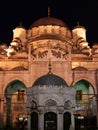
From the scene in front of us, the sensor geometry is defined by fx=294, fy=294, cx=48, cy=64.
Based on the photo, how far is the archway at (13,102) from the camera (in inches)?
1139

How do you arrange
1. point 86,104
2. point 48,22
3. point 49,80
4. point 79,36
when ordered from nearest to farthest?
point 49,80, point 86,104, point 48,22, point 79,36

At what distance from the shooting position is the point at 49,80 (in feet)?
52.9

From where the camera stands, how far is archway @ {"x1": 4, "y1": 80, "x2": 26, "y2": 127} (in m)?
28.9

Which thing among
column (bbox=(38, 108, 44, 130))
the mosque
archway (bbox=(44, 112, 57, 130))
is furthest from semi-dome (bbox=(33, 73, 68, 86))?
archway (bbox=(44, 112, 57, 130))

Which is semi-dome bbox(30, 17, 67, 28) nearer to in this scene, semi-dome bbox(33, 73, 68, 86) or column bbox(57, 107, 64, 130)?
semi-dome bbox(33, 73, 68, 86)

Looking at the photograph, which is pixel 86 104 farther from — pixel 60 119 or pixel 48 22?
pixel 60 119

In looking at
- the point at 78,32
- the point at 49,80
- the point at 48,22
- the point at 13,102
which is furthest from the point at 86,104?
the point at 49,80

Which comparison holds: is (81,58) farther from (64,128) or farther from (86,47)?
(64,128)

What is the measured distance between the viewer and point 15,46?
37438 millimetres

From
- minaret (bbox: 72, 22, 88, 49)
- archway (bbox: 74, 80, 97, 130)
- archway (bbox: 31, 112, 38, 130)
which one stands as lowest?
archway (bbox: 31, 112, 38, 130)

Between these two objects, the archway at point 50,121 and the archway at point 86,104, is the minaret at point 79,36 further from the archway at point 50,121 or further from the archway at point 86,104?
the archway at point 50,121

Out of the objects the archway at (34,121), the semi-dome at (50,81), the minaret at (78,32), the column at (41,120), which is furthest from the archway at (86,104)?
the column at (41,120)

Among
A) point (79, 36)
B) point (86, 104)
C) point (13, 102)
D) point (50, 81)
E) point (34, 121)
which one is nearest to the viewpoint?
point (34, 121)

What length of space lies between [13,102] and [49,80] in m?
14.6
